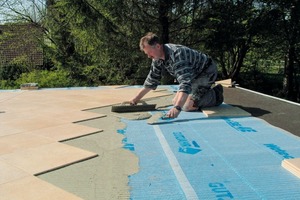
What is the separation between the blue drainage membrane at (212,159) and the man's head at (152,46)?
69 cm

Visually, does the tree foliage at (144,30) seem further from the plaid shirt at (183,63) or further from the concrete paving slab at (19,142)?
the concrete paving slab at (19,142)

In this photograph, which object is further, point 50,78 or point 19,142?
point 50,78

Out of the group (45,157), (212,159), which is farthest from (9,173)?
(212,159)

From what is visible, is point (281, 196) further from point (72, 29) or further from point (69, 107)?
point (72, 29)

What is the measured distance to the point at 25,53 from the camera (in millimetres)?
11758

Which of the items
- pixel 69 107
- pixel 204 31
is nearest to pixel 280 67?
pixel 204 31

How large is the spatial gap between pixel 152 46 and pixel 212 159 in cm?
130

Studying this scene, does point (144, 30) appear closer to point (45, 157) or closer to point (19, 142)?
point (19, 142)

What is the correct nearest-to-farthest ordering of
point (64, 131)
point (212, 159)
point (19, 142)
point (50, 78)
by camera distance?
point (212, 159) → point (19, 142) → point (64, 131) → point (50, 78)

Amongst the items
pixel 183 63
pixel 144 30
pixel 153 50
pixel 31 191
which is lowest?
pixel 31 191

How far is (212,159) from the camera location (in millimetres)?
2090

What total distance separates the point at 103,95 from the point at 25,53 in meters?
8.48

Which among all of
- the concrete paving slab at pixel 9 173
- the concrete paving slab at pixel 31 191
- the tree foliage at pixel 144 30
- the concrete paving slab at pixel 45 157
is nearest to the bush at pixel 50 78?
the tree foliage at pixel 144 30

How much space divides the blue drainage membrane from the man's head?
27.3 inches
